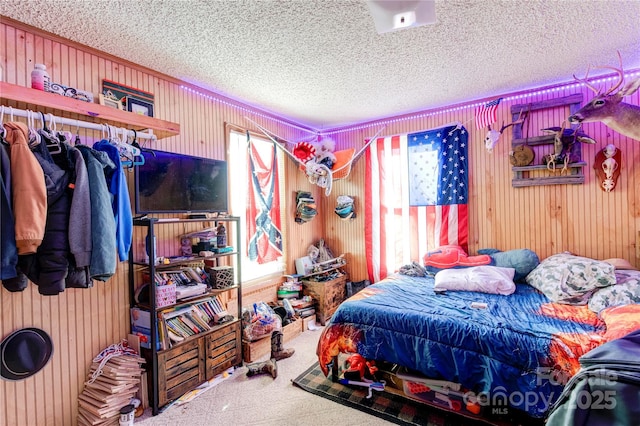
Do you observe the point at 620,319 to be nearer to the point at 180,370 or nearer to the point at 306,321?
the point at 306,321

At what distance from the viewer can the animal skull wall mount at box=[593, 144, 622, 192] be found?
2.82m

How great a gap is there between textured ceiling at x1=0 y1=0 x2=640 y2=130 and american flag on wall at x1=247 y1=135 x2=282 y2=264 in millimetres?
709

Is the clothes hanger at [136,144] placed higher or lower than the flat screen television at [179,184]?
higher

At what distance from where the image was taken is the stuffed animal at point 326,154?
383 cm

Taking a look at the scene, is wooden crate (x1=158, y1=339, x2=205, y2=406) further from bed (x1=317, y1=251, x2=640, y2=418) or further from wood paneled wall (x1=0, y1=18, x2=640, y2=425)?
bed (x1=317, y1=251, x2=640, y2=418)

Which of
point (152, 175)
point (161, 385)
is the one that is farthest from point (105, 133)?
point (161, 385)

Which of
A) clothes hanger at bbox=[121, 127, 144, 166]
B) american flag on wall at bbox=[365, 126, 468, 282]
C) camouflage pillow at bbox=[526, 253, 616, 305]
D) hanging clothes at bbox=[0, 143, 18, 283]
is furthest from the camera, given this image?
american flag on wall at bbox=[365, 126, 468, 282]

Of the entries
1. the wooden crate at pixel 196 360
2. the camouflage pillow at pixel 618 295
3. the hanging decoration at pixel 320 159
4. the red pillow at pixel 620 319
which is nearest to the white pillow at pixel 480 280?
the camouflage pillow at pixel 618 295

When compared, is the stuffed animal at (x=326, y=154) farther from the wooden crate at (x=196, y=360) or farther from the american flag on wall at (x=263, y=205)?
the wooden crate at (x=196, y=360)

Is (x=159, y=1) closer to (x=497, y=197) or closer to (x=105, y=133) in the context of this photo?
(x=105, y=133)

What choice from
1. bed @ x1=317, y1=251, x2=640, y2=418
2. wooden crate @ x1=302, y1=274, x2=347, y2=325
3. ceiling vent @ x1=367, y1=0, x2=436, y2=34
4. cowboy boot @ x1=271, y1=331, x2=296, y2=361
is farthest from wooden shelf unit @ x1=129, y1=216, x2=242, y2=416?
ceiling vent @ x1=367, y1=0, x2=436, y2=34

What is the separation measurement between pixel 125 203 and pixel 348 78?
6.93 ft

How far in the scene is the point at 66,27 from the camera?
1.93 metres

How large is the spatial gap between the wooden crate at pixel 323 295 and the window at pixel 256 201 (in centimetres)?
44
